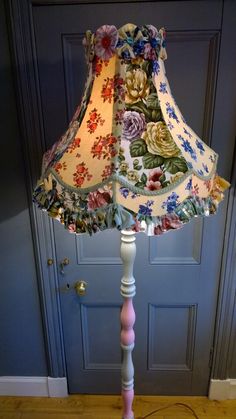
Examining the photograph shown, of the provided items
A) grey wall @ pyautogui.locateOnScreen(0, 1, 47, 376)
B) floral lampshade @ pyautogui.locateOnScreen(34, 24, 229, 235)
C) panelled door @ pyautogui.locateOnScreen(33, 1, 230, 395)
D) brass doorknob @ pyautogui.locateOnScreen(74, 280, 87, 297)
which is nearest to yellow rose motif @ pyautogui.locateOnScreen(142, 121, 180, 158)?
floral lampshade @ pyautogui.locateOnScreen(34, 24, 229, 235)

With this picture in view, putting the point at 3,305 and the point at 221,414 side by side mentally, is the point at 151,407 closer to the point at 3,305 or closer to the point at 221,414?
the point at 221,414

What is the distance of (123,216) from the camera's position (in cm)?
64

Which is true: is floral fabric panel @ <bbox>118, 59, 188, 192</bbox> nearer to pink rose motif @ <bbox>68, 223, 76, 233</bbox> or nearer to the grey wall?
pink rose motif @ <bbox>68, 223, 76, 233</bbox>

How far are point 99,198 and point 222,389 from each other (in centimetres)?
140

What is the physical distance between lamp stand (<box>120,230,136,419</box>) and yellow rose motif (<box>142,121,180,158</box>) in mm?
256

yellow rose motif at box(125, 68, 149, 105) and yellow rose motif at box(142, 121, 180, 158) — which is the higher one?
yellow rose motif at box(125, 68, 149, 105)

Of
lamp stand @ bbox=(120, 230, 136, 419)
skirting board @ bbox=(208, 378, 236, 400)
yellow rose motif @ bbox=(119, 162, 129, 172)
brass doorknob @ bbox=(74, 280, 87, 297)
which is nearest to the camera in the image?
yellow rose motif @ bbox=(119, 162, 129, 172)

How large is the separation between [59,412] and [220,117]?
1.61 meters

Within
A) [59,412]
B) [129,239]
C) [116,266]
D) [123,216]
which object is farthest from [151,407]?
[123,216]

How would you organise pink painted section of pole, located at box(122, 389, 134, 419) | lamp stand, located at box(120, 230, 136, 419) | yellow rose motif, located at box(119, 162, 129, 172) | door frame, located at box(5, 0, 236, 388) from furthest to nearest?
pink painted section of pole, located at box(122, 389, 134, 419), door frame, located at box(5, 0, 236, 388), lamp stand, located at box(120, 230, 136, 419), yellow rose motif, located at box(119, 162, 129, 172)

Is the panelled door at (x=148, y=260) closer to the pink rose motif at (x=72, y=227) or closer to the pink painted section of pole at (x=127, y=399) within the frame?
the pink painted section of pole at (x=127, y=399)

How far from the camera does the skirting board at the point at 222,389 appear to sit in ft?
4.85

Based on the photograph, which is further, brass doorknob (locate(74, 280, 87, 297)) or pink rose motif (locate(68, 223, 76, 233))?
brass doorknob (locate(74, 280, 87, 297))

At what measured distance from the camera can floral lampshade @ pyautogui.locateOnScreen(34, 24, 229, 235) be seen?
64cm
